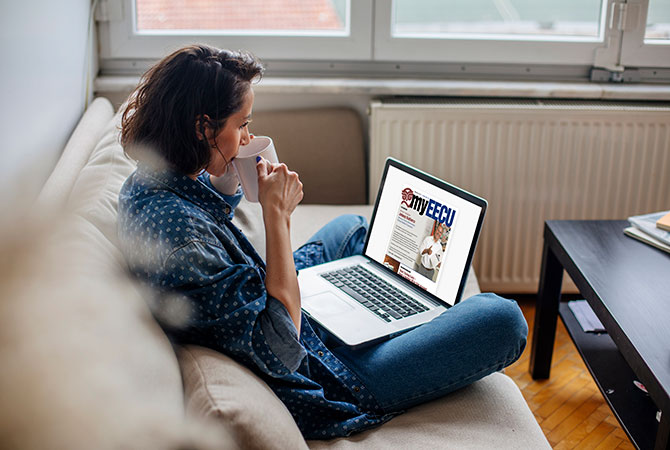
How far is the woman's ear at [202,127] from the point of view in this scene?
3.70ft

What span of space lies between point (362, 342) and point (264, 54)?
4.45 feet

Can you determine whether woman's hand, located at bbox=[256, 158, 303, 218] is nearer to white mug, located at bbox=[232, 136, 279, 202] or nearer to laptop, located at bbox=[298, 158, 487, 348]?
white mug, located at bbox=[232, 136, 279, 202]

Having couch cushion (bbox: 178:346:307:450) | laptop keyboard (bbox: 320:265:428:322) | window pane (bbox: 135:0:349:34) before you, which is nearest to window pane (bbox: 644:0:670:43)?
window pane (bbox: 135:0:349:34)

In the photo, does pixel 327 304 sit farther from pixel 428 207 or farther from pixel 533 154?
pixel 533 154

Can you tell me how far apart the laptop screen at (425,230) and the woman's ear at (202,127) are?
0.60 meters

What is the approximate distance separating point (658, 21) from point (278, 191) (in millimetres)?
1783

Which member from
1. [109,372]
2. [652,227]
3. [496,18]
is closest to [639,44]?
[496,18]

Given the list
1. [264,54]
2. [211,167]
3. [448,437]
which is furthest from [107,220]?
[264,54]

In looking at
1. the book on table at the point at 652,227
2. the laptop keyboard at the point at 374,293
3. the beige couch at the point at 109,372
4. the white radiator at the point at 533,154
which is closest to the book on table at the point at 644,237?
the book on table at the point at 652,227

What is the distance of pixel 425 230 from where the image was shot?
1.56 meters

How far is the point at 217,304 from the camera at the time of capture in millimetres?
1033

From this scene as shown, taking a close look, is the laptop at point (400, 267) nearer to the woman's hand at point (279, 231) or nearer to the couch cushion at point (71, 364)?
the woman's hand at point (279, 231)

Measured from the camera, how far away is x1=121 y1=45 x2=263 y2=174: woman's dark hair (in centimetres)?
111

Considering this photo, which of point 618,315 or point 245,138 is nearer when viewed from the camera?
point 245,138
